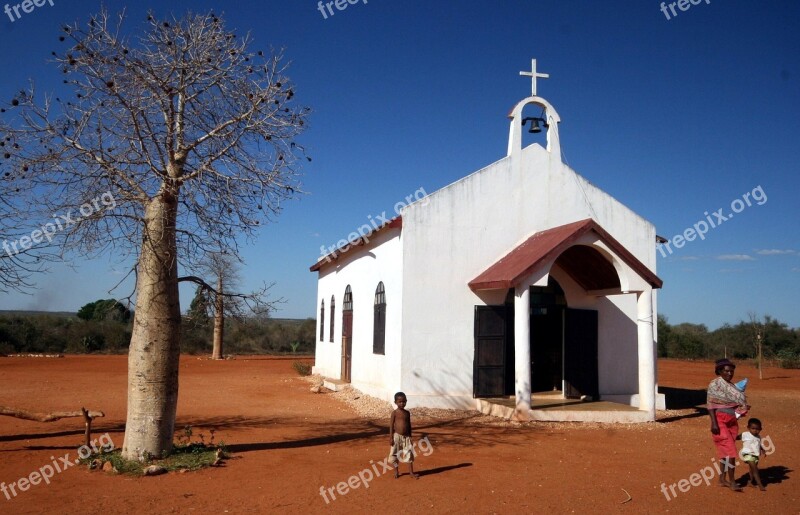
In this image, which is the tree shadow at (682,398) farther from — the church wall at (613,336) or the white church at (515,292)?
the white church at (515,292)

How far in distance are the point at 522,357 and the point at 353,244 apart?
21.7 ft

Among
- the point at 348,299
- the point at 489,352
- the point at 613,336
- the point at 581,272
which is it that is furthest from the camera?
the point at 348,299

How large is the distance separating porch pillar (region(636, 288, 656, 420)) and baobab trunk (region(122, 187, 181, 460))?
373 inches

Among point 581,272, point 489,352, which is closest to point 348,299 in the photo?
point 489,352

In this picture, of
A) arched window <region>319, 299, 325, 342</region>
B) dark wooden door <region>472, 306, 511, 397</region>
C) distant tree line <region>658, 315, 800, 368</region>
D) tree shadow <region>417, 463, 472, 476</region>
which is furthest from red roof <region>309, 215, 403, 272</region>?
distant tree line <region>658, 315, 800, 368</region>

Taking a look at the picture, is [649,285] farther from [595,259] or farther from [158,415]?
[158,415]

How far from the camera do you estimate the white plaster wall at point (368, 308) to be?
14.0 m

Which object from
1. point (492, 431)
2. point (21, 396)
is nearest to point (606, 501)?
point (492, 431)

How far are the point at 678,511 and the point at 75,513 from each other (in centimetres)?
601

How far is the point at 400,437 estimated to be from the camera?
308 inches

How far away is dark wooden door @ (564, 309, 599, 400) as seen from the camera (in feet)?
48.3

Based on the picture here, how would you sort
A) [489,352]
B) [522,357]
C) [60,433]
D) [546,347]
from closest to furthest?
[60,433]
[522,357]
[489,352]
[546,347]

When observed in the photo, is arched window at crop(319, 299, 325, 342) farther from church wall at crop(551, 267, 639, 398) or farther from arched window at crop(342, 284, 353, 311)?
church wall at crop(551, 267, 639, 398)

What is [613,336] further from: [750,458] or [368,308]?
[750,458]
